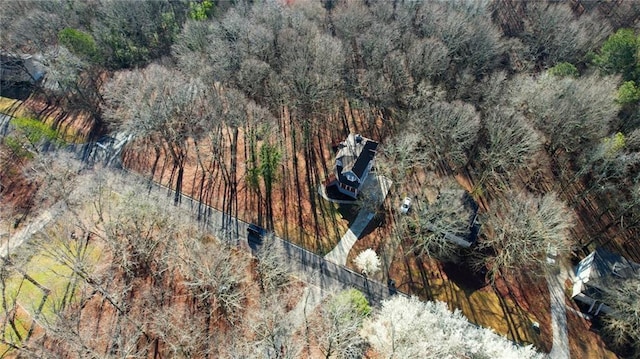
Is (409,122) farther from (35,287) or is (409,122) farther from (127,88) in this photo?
(35,287)

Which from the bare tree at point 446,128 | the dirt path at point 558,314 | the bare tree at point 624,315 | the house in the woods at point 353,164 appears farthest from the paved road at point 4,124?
the bare tree at point 624,315

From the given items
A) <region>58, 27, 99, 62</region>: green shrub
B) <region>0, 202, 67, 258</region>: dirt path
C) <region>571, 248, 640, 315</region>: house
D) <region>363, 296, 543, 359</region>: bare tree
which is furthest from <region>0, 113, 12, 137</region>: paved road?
<region>571, 248, 640, 315</region>: house

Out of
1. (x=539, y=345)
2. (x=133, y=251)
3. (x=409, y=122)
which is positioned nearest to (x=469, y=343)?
(x=539, y=345)

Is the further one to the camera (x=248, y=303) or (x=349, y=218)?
(x=349, y=218)

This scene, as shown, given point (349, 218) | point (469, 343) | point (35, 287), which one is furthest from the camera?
point (349, 218)

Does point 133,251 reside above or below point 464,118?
below

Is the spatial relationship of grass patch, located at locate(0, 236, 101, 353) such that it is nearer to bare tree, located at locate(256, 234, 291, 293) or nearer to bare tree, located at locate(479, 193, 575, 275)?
bare tree, located at locate(256, 234, 291, 293)

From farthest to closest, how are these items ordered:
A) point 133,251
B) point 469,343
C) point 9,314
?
point 133,251, point 9,314, point 469,343
